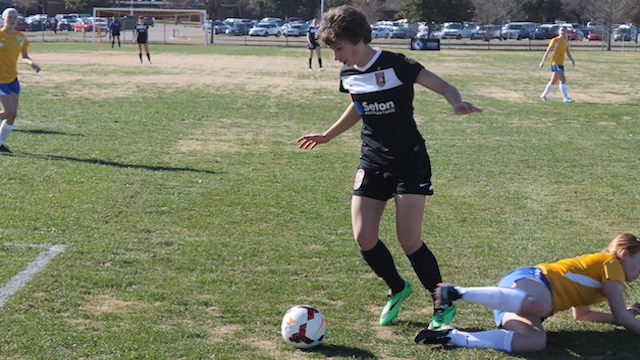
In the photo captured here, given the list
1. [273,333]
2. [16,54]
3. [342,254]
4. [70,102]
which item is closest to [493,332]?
[273,333]

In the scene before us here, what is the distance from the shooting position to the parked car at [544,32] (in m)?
61.6

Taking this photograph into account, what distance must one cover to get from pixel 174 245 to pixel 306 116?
372 inches

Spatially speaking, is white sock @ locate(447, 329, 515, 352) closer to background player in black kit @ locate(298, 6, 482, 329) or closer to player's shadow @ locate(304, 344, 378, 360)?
background player in black kit @ locate(298, 6, 482, 329)

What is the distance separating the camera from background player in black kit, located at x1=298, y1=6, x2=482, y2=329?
409 cm

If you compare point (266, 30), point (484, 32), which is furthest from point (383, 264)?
point (266, 30)

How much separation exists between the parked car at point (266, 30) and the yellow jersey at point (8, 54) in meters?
55.6

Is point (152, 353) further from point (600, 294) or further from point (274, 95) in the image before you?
point (274, 95)

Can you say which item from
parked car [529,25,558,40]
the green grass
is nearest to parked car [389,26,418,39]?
parked car [529,25,558,40]

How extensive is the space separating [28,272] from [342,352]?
9.04 ft

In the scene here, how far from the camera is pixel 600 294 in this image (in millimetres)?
4188

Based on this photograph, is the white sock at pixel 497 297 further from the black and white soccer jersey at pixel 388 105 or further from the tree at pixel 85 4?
the tree at pixel 85 4

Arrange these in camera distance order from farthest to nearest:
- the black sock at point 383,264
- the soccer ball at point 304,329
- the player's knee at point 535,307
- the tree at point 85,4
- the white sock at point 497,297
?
the tree at point 85,4 < the black sock at point 383,264 < the soccer ball at point 304,329 < the player's knee at point 535,307 < the white sock at point 497,297

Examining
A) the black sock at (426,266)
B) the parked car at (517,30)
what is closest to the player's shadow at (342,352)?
the black sock at (426,266)

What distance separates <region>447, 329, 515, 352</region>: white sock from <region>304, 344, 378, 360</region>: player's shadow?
1.79 ft
